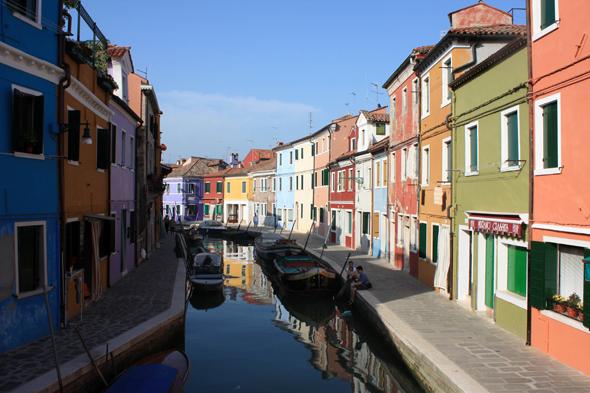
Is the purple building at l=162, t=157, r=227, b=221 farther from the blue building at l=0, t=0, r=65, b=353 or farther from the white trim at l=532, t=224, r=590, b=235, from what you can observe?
the white trim at l=532, t=224, r=590, b=235

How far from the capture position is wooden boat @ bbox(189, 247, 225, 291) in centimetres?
1898

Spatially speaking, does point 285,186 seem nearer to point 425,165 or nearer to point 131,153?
point 131,153

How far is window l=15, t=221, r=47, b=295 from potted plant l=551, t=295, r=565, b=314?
10.2 meters

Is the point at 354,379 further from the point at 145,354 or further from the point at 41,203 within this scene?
the point at 41,203

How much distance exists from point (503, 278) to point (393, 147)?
11.2 meters

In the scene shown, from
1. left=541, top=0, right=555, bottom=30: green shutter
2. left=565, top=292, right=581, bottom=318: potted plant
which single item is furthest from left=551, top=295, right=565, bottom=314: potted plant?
left=541, top=0, right=555, bottom=30: green shutter

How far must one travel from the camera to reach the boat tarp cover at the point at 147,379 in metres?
7.62

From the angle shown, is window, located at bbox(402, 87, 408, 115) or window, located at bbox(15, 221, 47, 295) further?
window, located at bbox(402, 87, 408, 115)

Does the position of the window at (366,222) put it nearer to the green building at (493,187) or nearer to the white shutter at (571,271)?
the green building at (493,187)

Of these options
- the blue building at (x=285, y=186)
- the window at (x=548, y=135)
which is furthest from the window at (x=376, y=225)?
the blue building at (x=285, y=186)

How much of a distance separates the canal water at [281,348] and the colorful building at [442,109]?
3.59 meters

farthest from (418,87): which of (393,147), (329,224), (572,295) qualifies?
(329,224)

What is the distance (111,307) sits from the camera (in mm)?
12492

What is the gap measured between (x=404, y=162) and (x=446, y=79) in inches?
220
